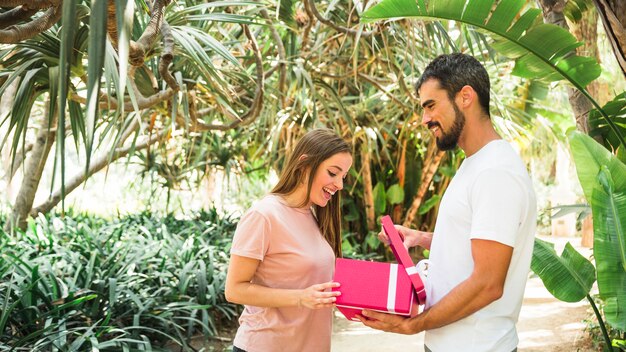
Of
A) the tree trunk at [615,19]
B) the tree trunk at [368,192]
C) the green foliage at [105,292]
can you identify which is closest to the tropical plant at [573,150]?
the tree trunk at [615,19]

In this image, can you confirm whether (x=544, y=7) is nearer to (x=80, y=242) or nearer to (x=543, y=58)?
(x=543, y=58)

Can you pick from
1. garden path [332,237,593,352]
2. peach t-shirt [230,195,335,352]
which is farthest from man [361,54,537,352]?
garden path [332,237,593,352]

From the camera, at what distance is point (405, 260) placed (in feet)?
5.72

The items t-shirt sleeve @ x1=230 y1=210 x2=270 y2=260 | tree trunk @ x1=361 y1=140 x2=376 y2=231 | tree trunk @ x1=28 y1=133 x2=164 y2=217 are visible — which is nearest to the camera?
t-shirt sleeve @ x1=230 y1=210 x2=270 y2=260

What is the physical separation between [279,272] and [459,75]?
0.76m

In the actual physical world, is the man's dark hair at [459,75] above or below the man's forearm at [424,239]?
above

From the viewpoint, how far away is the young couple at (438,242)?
1593 mm

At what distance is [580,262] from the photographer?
3.15m

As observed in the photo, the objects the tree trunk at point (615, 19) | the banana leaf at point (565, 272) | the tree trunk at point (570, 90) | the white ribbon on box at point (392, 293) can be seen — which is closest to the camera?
the white ribbon on box at point (392, 293)

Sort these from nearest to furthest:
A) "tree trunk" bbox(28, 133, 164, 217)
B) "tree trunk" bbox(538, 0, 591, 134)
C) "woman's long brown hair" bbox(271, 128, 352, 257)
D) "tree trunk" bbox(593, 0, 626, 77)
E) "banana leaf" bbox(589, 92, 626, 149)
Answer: "woman's long brown hair" bbox(271, 128, 352, 257) < "tree trunk" bbox(593, 0, 626, 77) < "banana leaf" bbox(589, 92, 626, 149) < "tree trunk" bbox(538, 0, 591, 134) < "tree trunk" bbox(28, 133, 164, 217)

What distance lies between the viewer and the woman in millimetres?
1866

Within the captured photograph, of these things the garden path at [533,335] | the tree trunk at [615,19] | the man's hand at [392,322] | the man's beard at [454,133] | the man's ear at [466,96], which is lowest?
the garden path at [533,335]

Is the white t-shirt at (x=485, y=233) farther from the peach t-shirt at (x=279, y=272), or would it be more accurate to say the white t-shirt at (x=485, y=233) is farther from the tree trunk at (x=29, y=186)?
the tree trunk at (x=29, y=186)

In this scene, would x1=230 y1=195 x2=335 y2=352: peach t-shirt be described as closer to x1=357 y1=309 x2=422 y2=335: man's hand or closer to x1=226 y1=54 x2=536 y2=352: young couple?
x1=226 y1=54 x2=536 y2=352: young couple
